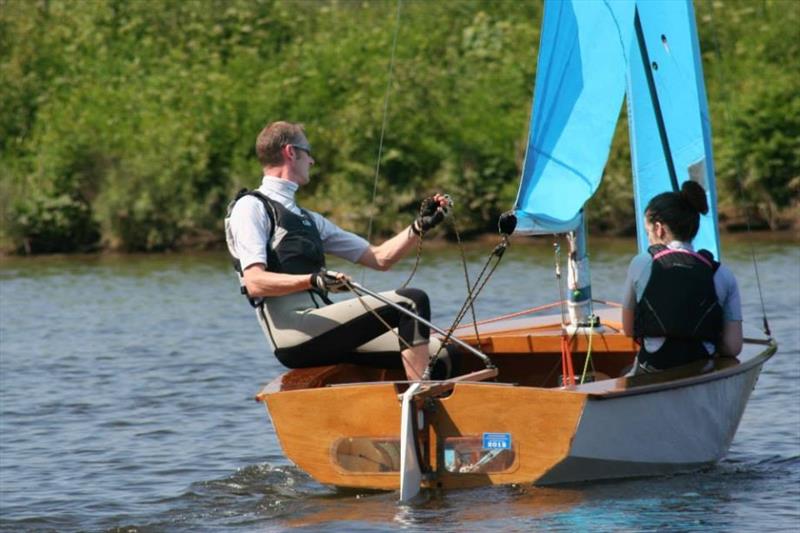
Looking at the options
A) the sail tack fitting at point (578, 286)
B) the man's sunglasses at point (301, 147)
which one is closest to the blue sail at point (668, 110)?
the sail tack fitting at point (578, 286)

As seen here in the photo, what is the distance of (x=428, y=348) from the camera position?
21.2 ft

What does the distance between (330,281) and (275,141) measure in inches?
31.8

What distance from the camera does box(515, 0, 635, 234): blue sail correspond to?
790 cm

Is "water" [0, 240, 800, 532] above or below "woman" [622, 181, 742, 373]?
below

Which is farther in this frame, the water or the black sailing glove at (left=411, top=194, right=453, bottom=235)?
the black sailing glove at (left=411, top=194, right=453, bottom=235)

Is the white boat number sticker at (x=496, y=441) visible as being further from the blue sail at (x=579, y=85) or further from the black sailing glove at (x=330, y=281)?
the blue sail at (x=579, y=85)

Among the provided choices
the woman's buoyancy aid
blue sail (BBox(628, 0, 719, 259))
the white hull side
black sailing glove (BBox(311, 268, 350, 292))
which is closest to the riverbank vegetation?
blue sail (BBox(628, 0, 719, 259))

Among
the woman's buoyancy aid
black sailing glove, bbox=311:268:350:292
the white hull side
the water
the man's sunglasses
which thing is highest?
the man's sunglasses

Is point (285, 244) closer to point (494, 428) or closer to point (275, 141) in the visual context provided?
point (275, 141)

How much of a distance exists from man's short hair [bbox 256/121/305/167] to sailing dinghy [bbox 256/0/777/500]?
0.88 meters

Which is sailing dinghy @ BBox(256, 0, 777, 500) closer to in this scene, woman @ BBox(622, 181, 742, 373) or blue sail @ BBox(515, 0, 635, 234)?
blue sail @ BBox(515, 0, 635, 234)

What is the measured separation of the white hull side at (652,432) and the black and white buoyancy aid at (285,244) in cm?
114

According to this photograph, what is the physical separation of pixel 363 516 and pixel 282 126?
61.0 inches

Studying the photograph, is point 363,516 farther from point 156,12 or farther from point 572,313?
point 156,12
